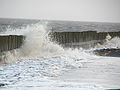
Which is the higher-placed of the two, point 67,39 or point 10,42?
point 10,42

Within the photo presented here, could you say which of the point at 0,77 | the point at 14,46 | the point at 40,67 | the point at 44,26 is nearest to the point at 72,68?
the point at 40,67

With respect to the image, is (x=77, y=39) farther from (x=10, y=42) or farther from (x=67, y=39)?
(x=10, y=42)

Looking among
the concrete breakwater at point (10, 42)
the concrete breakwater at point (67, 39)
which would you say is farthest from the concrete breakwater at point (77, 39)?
the concrete breakwater at point (10, 42)

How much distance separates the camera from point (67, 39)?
1569 centimetres

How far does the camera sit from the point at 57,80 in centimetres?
665

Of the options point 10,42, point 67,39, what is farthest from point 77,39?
point 10,42

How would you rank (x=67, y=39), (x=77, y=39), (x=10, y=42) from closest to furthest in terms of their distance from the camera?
1. (x=10, y=42)
2. (x=67, y=39)
3. (x=77, y=39)

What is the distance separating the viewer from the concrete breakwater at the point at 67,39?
36.2 ft

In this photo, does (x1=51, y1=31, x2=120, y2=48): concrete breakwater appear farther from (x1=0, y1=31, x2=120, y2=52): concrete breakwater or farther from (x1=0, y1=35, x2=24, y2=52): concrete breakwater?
(x1=0, y1=35, x2=24, y2=52): concrete breakwater

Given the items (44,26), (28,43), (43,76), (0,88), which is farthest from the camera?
(44,26)

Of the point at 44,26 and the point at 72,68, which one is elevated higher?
the point at 44,26

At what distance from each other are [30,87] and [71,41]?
10.1m

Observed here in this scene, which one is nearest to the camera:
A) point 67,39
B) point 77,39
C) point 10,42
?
point 10,42

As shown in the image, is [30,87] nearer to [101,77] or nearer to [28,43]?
[101,77]
